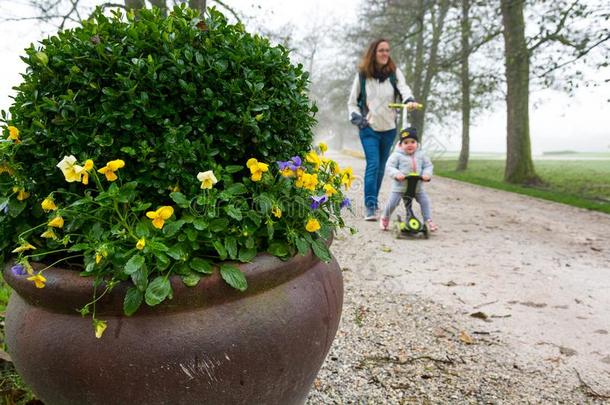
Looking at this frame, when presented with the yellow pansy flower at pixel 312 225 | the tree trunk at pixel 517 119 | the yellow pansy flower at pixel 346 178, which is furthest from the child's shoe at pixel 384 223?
the tree trunk at pixel 517 119

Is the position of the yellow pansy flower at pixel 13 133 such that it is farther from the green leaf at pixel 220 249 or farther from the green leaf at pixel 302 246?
the green leaf at pixel 302 246

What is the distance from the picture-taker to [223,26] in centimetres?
149

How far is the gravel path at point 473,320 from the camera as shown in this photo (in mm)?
1881

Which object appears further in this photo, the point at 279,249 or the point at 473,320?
the point at 473,320

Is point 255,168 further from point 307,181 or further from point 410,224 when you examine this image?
point 410,224

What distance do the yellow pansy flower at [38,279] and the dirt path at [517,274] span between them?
4.56ft

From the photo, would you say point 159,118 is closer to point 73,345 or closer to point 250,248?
point 250,248

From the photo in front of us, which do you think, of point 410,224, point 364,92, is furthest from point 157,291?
point 364,92

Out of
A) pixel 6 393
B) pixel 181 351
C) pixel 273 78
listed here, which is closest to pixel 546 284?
pixel 273 78

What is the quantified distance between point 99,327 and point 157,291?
178 millimetres

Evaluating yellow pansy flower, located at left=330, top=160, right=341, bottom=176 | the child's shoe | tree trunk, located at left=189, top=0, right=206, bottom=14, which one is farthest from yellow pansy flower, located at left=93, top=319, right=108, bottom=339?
tree trunk, located at left=189, top=0, right=206, bottom=14

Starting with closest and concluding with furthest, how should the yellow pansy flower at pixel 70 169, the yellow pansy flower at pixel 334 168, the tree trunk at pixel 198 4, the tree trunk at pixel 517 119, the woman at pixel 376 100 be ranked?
1. the yellow pansy flower at pixel 70 169
2. the yellow pansy flower at pixel 334 168
3. the woman at pixel 376 100
4. the tree trunk at pixel 198 4
5. the tree trunk at pixel 517 119

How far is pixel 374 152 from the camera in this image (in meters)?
4.86

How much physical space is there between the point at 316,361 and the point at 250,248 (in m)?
0.48
